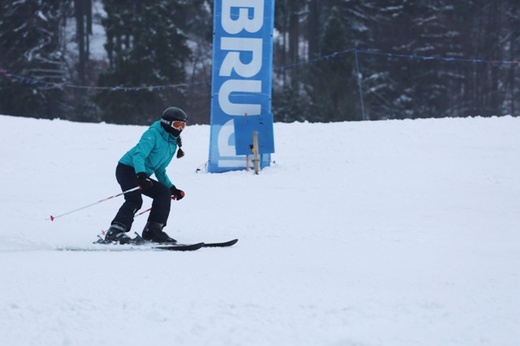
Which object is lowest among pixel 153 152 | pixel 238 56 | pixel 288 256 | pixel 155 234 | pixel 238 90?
pixel 288 256

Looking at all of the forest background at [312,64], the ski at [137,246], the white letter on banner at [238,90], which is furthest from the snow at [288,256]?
the forest background at [312,64]

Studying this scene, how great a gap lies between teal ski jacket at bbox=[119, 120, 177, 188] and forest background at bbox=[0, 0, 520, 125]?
26.2m

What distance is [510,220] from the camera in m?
8.94

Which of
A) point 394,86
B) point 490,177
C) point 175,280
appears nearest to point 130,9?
point 394,86

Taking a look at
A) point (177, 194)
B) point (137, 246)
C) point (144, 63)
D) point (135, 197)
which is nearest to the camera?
point (137, 246)

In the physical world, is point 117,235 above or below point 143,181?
below

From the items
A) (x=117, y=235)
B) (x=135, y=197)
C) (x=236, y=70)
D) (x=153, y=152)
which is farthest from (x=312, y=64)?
(x=117, y=235)

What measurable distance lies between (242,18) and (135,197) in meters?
6.76

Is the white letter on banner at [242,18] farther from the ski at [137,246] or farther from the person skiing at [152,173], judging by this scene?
the ski at [137,246]

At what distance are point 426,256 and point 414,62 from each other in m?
33.8

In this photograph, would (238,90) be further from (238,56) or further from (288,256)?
(288,256)

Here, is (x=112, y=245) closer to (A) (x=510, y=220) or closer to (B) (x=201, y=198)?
(B) (x=201, y=198)

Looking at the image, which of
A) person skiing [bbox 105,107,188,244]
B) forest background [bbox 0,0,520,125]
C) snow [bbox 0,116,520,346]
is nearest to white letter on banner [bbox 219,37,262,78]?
snow [bbox 0,116,520,346]

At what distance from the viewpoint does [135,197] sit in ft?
22.8
